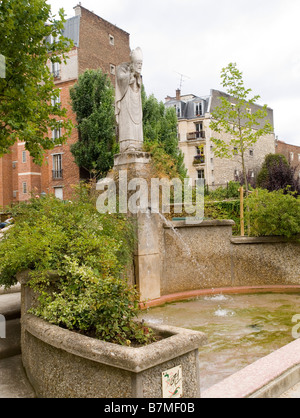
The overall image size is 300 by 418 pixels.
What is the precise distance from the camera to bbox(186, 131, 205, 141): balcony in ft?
145

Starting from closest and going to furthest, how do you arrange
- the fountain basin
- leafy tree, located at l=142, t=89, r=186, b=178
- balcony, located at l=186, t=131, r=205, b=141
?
the fountain basin, leafy tree, located at l=142, t=89, r=186, b=178, balcony, located at l=186, t=131, r=205, b=141

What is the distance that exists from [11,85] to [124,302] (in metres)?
8.25

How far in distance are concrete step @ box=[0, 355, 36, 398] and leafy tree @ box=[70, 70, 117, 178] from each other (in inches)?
845

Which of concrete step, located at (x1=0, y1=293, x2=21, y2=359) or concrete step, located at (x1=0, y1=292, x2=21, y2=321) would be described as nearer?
concrete step, located at (x1=0, y1=293, x2=21, y2=359)

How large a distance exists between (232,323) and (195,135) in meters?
40.3

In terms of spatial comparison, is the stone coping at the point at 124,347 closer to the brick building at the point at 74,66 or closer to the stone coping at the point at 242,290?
the stone coping at the point at 242,290

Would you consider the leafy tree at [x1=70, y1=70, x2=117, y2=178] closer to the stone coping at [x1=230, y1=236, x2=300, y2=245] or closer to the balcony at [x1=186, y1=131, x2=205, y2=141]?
the stone coping at [x1=230, y1=236, x2=300, y2=245]

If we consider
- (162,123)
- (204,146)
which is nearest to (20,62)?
(162,123)

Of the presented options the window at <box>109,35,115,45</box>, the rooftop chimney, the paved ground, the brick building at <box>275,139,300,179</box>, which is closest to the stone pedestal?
the paved ground

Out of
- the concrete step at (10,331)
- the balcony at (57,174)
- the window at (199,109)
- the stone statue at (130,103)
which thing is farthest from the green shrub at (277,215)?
the window at (199,109)

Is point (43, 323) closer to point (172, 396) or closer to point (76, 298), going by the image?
A: point (76, 298)

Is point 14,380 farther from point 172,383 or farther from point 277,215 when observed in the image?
point 277,215

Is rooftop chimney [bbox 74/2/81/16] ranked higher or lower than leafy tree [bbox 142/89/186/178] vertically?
higher
